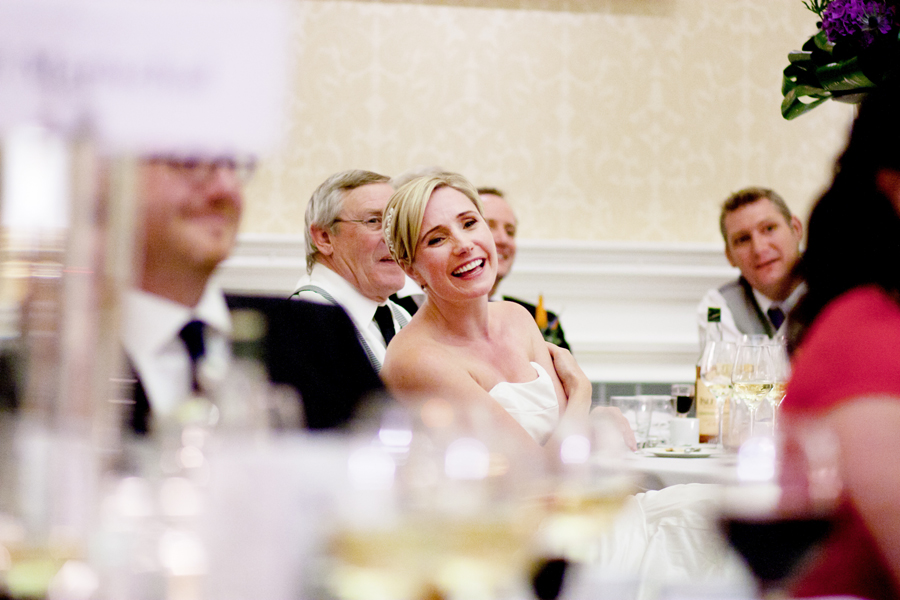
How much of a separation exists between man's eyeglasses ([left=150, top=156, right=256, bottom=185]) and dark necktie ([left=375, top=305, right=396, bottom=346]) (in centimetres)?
201

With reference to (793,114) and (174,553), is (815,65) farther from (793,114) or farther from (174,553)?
(174,553)

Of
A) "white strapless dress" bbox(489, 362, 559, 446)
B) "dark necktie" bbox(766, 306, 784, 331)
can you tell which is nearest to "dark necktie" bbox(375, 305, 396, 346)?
"white strapless dress" bbox(489, 362, 559, 446)

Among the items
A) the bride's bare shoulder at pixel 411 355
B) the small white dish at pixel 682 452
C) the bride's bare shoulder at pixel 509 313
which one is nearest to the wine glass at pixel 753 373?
the small white dish at pixel 682 452

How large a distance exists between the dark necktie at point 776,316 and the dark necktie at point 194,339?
3171 mm

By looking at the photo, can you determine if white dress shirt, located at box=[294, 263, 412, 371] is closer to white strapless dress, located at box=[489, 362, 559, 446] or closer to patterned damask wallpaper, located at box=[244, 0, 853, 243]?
white strapless dress, located at box=[489, 362, 559, 446]

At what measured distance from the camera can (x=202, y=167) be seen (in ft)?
2.56

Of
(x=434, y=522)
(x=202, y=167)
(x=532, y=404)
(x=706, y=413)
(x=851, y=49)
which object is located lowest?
(x=706, y=413)

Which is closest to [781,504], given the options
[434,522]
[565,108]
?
[434,522]

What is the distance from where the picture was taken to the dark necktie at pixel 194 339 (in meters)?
0.83

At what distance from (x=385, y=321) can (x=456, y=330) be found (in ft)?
1.78

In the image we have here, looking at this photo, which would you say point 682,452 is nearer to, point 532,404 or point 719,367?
point 719,367

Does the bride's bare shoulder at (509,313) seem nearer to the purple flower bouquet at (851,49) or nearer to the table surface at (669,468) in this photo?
the table surface at (669,468)

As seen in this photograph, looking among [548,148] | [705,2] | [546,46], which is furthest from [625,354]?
[705,2]

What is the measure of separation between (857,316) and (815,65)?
1607 millimetres
